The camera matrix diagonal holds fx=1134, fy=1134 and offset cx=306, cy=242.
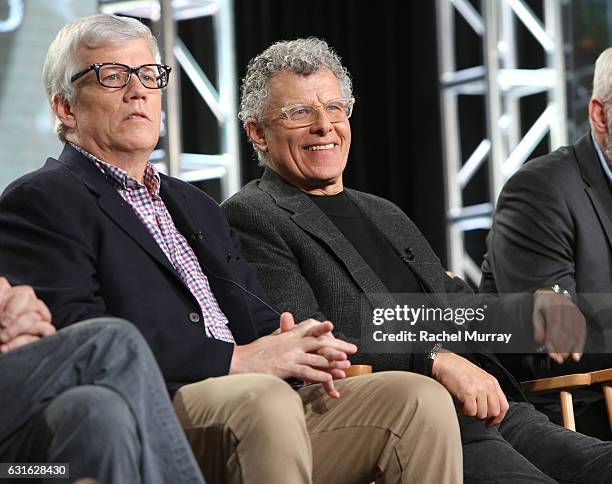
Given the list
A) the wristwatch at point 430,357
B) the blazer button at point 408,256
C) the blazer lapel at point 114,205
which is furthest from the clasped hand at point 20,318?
the blazer button at point 408,256

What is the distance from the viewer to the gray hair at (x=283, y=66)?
3.09 metres

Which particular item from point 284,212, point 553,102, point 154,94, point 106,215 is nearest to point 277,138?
point 284,212

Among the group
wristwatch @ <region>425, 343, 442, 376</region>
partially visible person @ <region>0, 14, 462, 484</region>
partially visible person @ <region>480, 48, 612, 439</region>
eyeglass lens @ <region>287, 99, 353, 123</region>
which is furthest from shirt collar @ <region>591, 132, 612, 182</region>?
partially visible person @ <region>0, 14, 462, 484</region>

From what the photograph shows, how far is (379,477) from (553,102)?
13.8 feet

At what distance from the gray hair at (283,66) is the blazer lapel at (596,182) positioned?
29.5 inches

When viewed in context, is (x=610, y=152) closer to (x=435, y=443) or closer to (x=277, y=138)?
(x=277, y=138)

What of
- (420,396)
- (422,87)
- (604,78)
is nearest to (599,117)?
(604,78)

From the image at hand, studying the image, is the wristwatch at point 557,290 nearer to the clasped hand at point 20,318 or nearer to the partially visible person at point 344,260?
the partially visible person at point 344,260

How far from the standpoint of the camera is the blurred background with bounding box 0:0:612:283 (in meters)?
5.72

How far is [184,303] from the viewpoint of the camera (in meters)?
2.45

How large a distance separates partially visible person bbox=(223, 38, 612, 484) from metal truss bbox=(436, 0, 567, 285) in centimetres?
304

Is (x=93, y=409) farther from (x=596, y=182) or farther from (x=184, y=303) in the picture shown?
(x=596, y=182)

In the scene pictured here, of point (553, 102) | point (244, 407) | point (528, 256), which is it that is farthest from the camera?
point (553, 102)

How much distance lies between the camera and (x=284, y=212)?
2971 millimetres
